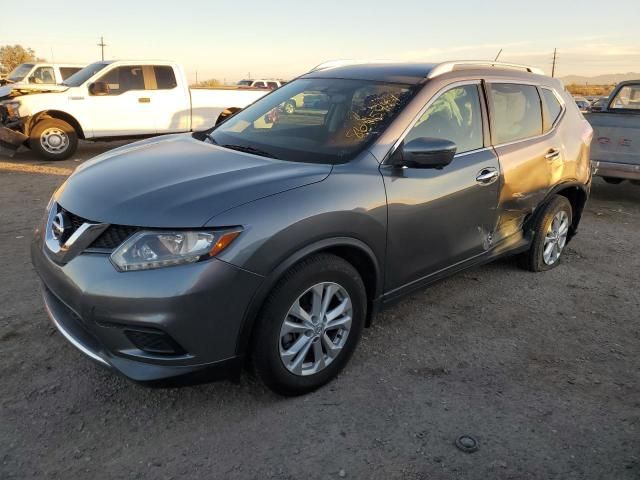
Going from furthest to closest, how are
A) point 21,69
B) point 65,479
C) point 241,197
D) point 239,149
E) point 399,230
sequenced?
point 21,69 < point 239,149 < point 399,230 < point 241,197 < point 65,479

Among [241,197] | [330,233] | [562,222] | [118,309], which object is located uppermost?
[241,197]

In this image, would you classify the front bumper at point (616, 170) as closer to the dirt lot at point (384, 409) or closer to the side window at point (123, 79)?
the dirt lot at point (384, 409)

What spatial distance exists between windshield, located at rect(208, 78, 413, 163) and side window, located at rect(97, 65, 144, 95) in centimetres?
747

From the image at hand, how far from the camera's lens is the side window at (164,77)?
35.3ft

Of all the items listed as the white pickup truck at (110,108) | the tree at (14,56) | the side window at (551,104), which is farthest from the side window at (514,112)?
the tree at (14,56)

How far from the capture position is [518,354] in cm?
340

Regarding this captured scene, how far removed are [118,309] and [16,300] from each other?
6.79ft

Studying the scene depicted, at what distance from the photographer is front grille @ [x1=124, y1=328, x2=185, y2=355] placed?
7.65 feet

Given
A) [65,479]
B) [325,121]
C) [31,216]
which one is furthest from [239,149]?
[31,216]

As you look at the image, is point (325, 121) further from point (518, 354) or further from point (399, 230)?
point (518, 354)

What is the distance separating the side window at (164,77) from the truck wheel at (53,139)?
198cm

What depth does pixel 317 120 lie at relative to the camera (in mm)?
3500

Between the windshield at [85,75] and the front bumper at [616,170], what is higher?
the windshield at [85,75]

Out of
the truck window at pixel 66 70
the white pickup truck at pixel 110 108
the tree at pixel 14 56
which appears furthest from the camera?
the tree at pixel 14 56
